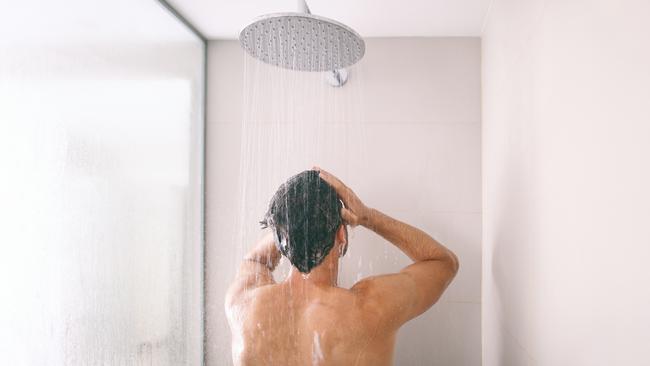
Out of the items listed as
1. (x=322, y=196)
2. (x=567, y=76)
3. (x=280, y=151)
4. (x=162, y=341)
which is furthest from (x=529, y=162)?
(x=162, y=341)

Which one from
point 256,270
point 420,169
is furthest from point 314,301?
point 420,169

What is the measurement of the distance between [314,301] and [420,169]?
22.4 inches

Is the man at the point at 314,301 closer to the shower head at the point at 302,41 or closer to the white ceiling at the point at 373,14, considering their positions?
the shower head at the point at 302,41

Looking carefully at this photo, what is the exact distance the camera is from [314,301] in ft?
3.15

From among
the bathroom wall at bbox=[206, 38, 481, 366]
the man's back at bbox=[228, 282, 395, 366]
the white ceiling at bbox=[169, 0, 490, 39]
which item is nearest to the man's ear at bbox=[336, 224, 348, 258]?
the man's back at bbox=[228, 282, 395, 366]

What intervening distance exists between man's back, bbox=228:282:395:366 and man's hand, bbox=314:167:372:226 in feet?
0.63

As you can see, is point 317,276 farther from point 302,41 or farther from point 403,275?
point 302,41

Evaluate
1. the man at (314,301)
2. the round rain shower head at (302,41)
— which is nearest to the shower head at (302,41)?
the round rain shower head at (302,41)

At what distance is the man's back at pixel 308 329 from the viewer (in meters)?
0.93

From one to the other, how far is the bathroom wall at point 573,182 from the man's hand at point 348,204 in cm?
31

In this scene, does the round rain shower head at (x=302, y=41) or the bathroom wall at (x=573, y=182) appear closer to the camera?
the bathroom wall at (x=573, y=182)

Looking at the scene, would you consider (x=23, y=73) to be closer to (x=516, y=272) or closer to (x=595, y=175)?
(x=595, y=175)

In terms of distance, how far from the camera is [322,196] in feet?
3.26

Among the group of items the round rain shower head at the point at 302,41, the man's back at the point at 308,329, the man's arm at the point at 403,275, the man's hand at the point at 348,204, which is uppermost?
the round rain shower head at the point at 302,41
